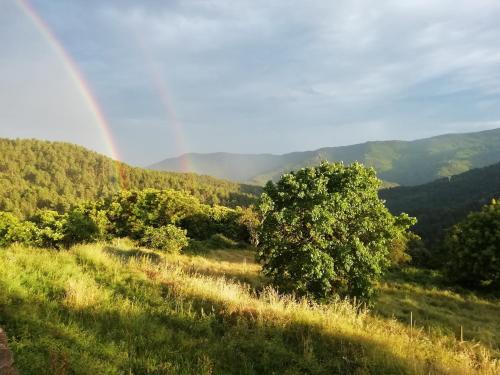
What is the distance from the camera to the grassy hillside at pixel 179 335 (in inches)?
235

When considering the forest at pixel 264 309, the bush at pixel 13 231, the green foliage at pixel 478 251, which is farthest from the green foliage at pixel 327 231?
the bush at pixel 13 231

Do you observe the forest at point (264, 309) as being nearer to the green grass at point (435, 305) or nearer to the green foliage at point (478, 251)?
the green grass at point (435, 305)

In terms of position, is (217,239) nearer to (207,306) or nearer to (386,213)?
(386,213)

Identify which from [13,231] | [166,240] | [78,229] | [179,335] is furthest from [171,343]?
[13,231]

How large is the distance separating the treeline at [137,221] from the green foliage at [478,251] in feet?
96.5

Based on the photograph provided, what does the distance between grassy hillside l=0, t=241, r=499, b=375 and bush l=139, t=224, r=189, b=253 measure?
29494 mm

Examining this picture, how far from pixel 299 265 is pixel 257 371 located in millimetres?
10330

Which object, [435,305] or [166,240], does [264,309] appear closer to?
[435,305]

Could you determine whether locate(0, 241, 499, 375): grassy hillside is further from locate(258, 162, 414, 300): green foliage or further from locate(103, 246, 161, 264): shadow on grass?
locate(258, 162, 414, 300): green foliage

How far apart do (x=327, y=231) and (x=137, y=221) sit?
2049 inches

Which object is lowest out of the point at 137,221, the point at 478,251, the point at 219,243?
the point at 219,243

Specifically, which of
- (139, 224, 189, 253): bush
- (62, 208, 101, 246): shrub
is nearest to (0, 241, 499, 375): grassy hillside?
(139, 224, 189, 253): bush

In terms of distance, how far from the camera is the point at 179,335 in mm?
7227

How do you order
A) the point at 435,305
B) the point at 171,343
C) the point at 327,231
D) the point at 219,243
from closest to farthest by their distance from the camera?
1. the point at 171,343
2. the point at 327,231
3. the point at 435,305
4. the point at 219,243
